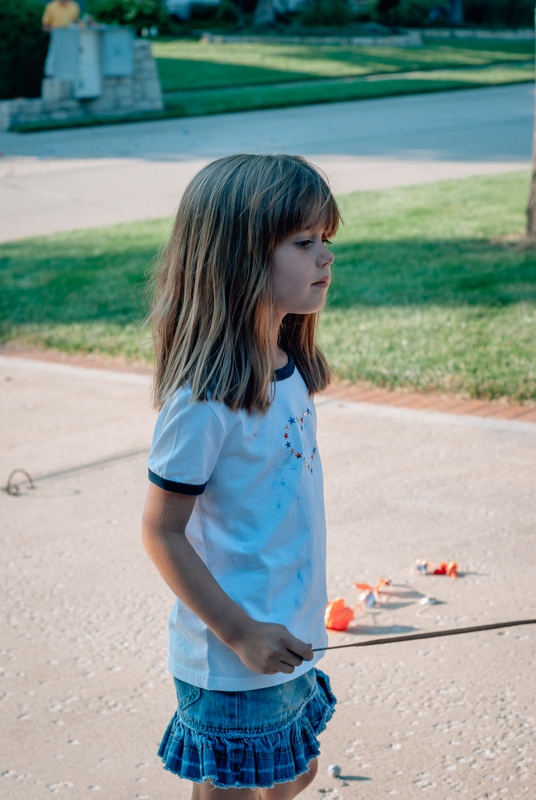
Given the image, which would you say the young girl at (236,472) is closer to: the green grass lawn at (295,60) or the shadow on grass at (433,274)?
the shadow on grass at (433,274)

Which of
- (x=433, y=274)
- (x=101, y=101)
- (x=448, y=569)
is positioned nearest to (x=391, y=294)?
(x=433, y=274)

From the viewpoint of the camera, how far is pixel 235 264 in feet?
5.40

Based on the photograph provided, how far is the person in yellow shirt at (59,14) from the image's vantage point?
64.0 ft

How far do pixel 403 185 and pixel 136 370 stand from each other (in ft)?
22.6

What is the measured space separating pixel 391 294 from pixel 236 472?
17.8 feet

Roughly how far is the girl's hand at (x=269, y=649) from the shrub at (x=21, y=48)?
2083cm

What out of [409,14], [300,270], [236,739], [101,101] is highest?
[300,270]

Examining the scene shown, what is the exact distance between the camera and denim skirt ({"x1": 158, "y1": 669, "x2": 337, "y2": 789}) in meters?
1.66

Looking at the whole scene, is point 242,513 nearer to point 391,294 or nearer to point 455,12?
point 391,294

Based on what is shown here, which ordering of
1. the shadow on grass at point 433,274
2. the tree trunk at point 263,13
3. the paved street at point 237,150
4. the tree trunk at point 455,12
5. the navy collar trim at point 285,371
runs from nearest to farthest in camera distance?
the navy collar trim at point 285,371
the shadow on grass at point 433,274
the paved street at point 237,150
the tree trunk at point 263,13
the tree trunk at point 455,12

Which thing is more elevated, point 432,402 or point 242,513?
point 242,513

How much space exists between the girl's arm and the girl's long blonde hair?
0.19 metres

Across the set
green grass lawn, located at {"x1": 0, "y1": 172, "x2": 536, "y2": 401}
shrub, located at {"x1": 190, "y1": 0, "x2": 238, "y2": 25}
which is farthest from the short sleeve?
shrub, located at {"x1": 190, "y1": 0, "x2": 238, "y2": 25}

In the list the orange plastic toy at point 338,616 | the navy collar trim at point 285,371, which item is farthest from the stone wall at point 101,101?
the navy collar trim at point 285,371
